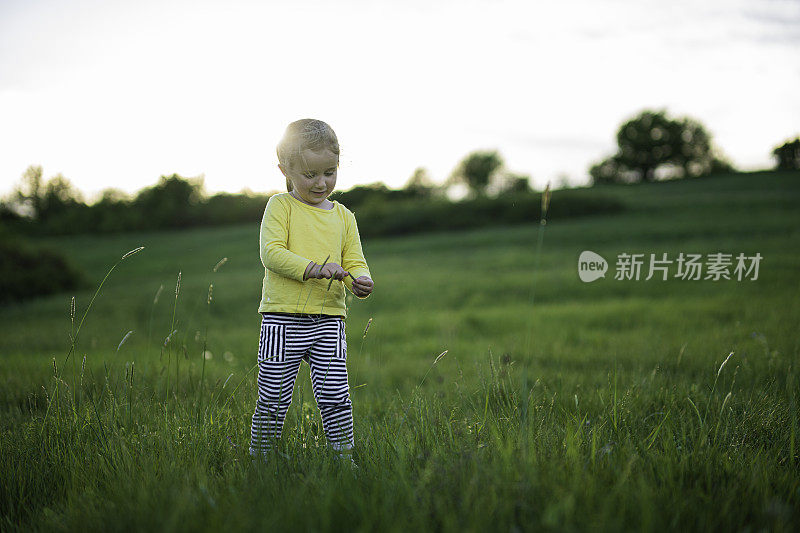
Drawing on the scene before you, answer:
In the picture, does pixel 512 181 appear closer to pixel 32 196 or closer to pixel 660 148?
pixel 660 148

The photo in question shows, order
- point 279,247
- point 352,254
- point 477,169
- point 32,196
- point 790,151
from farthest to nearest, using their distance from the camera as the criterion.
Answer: point 477,169 → point 32,196 → point 790,151 → point 352,254 → point 279,247

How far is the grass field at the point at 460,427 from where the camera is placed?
64.7 inches

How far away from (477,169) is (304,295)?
76950mm

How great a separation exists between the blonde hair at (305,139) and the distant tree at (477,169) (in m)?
73.0

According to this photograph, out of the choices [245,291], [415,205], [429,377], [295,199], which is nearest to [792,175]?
[415,205]

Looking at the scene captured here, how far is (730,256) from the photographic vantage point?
11719 millimetres

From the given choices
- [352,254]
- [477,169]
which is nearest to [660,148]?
[477,169]

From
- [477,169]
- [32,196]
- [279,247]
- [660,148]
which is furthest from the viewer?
[477,169]

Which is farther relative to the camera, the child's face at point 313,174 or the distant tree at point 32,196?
the distant tree at point 32,196

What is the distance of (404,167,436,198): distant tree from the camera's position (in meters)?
48.7

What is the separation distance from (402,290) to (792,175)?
2819 centimetres

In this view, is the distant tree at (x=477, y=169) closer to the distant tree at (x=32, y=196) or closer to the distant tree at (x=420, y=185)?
the distant tree at (x=420, y=185)

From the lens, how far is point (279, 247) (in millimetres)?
2561

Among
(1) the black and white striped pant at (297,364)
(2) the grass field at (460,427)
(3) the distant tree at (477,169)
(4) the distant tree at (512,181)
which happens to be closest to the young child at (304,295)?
(1) the black and white striped pant at (297,364)
